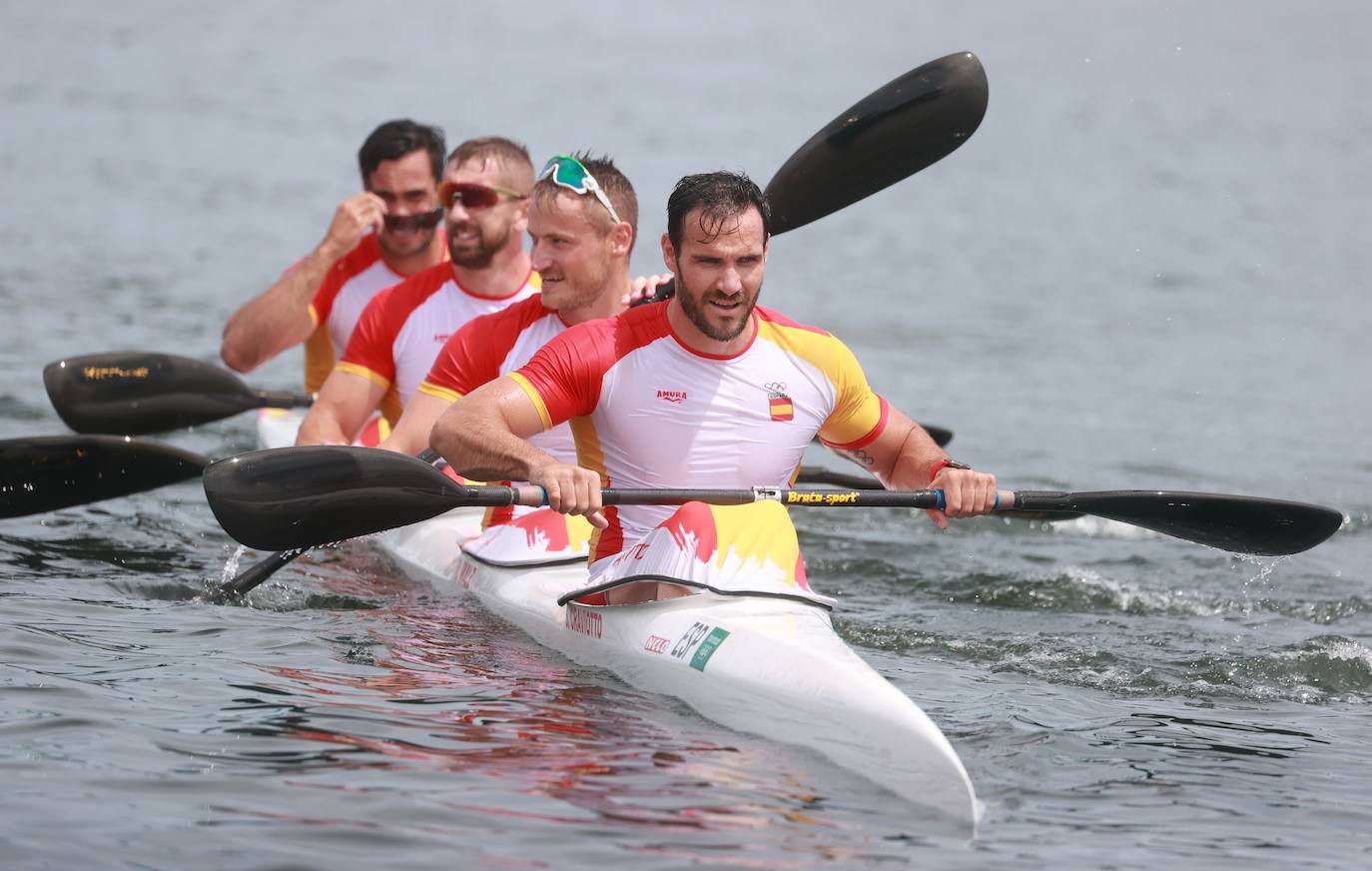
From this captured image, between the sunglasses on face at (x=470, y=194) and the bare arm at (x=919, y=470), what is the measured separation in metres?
2.50

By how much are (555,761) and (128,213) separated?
62.3ft

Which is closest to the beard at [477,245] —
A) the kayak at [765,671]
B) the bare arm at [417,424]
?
the bare arm at [417,424]

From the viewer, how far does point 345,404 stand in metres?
8.24

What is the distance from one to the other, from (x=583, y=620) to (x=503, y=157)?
9.61 ft

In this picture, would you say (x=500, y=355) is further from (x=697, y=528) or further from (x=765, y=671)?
(x=765, y=671)

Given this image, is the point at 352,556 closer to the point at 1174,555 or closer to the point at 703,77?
the point at 1174,555

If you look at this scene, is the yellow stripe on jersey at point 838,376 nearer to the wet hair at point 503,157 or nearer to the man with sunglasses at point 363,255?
the wet hair at point 503,157

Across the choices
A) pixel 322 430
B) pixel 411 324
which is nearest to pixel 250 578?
pixel 322 430

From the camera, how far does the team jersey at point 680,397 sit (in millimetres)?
5703

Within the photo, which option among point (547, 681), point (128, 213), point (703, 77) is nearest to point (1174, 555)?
point (547, 681)

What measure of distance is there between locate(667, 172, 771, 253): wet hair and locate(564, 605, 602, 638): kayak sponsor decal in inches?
51.3

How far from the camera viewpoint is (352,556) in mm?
8234

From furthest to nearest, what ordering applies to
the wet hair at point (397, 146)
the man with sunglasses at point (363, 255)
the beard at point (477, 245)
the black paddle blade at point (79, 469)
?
1. the wet hair at point (397, 146)
2. the man with sunglasses at point (363, 255)
3. the beard at point (477, 245)
4. the black paddle blade at point (79, 469)

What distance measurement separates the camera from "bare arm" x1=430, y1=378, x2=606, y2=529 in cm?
544
